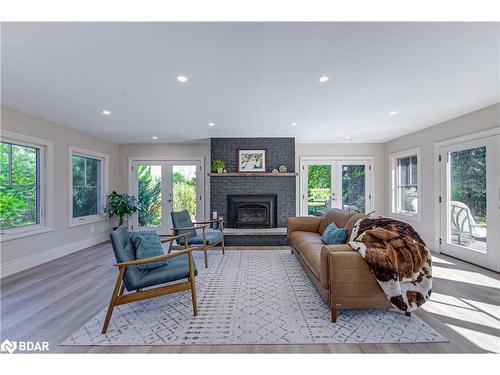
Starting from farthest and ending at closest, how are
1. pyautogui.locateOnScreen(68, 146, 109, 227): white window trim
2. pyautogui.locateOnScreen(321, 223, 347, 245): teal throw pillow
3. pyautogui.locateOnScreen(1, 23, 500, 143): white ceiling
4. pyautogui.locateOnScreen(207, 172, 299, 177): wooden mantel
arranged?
pyautogui.locateOnScreen(207, 172, 299, 177): wooden mantel → pyautogui.locateOnScreen(68, 146, 109, 227): white window trim → pyautogui.locateOnScreen(321, 223, 347, 245): teal throw pillow → pyautogui.locateOnScreen(1, 23, 500, 143): white ceiling

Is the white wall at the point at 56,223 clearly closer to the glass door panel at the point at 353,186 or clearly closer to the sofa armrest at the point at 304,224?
the sofa armrest at the point at 304,224

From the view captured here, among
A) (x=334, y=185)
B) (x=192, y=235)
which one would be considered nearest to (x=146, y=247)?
(x=192, y=235)

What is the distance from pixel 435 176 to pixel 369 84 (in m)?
2.84

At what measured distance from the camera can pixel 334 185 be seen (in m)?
5.80

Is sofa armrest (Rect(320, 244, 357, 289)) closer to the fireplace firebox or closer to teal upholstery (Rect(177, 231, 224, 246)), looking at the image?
teal upholstery (Rect(177, 231, 224, 246))

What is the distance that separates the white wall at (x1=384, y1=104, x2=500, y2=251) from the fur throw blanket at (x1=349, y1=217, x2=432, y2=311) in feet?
9.00

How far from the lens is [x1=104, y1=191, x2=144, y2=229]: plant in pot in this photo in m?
5.03

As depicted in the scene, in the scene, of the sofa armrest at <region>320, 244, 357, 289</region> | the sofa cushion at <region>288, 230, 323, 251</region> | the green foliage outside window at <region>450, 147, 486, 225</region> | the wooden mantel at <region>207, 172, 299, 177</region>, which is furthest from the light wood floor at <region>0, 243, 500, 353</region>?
the wooden mantel at <region>207, 172, 299, 177</region>

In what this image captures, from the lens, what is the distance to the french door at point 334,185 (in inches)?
228

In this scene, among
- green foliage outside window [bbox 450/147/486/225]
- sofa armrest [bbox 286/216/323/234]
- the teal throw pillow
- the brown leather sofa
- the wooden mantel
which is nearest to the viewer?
the brown leather sofa

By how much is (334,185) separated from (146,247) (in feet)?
16.0

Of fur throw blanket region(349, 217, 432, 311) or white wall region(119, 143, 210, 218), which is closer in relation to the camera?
fur throw blanket region(349, 217, 432, 311)

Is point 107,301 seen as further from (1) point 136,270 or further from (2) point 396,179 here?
(2) point 396,179
